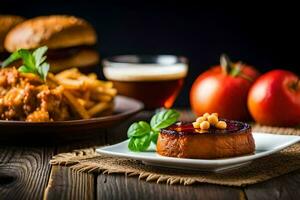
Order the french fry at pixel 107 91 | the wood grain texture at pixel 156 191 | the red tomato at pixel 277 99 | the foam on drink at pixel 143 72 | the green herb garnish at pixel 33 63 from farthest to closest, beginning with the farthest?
the foam on drink at pixel 143 72
the red tomato at pixel 277 99
the french fry at pixel 107 91
the green herb garnish at pixel 33 63
the wood grain texture at pixel 156 191

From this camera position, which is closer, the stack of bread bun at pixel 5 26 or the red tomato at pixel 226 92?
the red tomato at pixel 226 92

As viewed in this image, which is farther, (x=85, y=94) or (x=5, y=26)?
(x=5, y=26)

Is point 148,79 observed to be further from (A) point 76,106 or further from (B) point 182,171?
(B) point 182,171

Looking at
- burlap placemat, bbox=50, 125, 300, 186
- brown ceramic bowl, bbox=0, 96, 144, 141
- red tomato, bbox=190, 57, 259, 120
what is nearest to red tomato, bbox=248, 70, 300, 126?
red tomato, bbox=190, 57, 259, 120

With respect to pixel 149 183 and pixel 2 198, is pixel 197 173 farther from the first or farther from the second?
pixel 2 198

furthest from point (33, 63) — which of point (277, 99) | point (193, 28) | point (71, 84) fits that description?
point (193, 28)

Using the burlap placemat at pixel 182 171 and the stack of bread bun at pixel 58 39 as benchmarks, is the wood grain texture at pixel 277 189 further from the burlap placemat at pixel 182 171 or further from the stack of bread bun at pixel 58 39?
→ the stack of bread bun at pixel 58 39

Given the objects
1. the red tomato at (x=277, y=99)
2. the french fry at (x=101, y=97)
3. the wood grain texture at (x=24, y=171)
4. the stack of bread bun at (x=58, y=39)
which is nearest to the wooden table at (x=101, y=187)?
the wood grain texture at (x=24, y=171)

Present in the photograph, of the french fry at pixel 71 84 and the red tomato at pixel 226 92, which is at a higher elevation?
the french fry at pixel 71 84
